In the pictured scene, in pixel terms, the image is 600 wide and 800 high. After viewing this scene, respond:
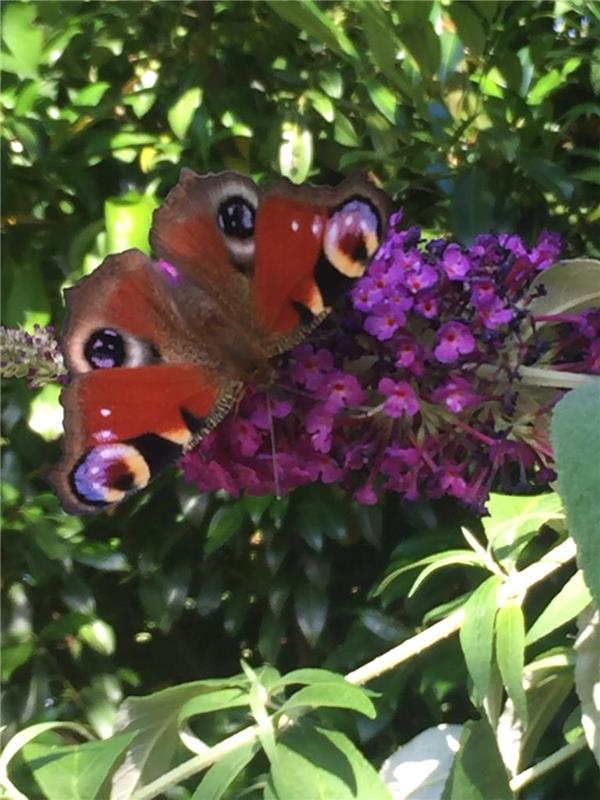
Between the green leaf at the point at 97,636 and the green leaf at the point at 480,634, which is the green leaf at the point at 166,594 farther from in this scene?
the green leaf at the point at 480,634

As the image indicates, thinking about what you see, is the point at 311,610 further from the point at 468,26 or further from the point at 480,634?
the point at 468,26

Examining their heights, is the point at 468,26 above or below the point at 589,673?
above

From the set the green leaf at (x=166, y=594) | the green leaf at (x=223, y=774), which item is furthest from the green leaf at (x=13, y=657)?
the green leaf at (x=223, y=774)

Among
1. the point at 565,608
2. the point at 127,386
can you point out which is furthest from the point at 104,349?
the point at 565,608

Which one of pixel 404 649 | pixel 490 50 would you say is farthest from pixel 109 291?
pixel 490 50

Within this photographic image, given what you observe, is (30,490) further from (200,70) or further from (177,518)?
(200,70)

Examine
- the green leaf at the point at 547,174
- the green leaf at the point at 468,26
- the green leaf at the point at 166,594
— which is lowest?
the green leaf at the point at 166,594

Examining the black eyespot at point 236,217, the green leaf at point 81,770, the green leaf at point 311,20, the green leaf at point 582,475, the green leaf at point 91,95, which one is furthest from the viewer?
the green leaf at point 91,95
